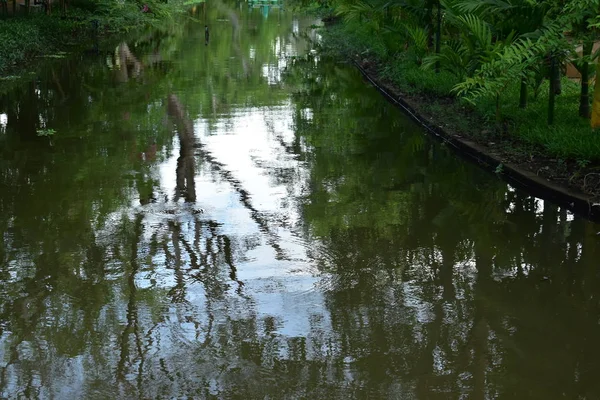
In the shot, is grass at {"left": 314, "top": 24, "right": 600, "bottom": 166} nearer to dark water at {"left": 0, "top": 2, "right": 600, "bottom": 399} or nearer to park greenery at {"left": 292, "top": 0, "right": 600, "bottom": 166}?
park greenery at {"left": 292, "top": 0, "right": 600, "bottom": 166}

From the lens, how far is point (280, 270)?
6586 mm

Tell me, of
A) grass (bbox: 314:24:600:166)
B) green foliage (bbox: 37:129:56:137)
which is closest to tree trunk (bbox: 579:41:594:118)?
grass (bbox: 314:24:600:166)

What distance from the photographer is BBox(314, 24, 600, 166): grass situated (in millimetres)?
9312

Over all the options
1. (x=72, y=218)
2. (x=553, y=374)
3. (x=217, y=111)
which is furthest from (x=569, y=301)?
(x=217, y=111)

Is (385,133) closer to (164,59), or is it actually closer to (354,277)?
(354,277)

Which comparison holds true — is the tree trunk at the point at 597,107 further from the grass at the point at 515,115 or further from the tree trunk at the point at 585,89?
the tree trunk at the point at 585,89

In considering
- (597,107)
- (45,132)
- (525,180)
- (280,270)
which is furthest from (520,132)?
(45,132)

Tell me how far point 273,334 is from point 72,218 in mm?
3514

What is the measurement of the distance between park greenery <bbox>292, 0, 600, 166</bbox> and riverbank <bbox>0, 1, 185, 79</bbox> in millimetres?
10566

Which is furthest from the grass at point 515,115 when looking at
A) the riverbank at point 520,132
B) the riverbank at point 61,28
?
the riverbank at point 61,28

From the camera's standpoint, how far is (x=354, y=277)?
21.1 feet

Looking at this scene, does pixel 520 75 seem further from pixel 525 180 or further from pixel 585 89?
pixel 525 180

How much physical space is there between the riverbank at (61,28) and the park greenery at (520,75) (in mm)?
10566

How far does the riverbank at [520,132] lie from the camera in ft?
28.5
